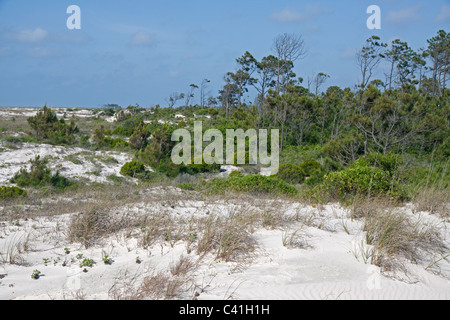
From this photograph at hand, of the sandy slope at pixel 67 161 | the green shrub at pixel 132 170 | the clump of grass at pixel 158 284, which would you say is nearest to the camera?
the clump of grass at pixel 158 284

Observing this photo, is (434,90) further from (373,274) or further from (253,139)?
(373,274)

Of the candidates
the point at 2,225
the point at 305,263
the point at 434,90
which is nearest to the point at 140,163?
the point at 2,225

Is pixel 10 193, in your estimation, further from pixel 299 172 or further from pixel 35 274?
pixel 299 172

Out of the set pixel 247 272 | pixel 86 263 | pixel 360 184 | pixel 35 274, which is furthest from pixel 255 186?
pixel 35 274

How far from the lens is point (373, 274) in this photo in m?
3.85

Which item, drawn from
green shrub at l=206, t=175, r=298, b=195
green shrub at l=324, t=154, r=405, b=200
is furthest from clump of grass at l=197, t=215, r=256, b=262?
green shrub at l=206, t=175, r=298, b=195

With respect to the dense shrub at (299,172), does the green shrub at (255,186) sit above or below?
above

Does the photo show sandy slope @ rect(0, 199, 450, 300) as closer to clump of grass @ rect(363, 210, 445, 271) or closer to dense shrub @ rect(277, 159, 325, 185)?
clump of grass @ rect(363, 210, 445, 271)

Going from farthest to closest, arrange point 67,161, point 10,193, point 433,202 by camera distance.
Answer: point 67,161
point 10,193
point 433,202

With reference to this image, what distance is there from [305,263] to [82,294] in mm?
2513

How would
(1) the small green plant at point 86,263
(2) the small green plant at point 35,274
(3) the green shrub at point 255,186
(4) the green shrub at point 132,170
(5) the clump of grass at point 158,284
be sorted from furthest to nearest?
(4) the green shrub at point 132,170
(3) the green shrub at point 255,186
(1) the small green plant at point 86,263
(2) the small green plant at point 35,274
(5) the clump of grass at point 158,284

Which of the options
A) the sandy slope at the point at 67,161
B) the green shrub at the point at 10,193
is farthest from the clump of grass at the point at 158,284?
the sandy slope at the point at 67,161

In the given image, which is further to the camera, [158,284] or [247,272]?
[247,272]

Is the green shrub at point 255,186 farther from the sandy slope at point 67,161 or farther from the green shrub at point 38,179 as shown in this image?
the sandy slope at point 67,161
